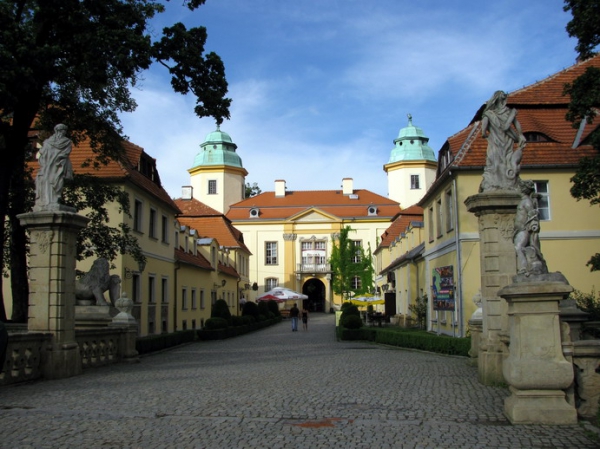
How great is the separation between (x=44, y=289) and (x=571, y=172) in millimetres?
18165

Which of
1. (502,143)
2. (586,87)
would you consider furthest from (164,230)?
(502,143)

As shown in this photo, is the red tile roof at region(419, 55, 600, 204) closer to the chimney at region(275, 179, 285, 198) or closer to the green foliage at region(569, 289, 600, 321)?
the green foliage at region(569, 289, 600, 321)

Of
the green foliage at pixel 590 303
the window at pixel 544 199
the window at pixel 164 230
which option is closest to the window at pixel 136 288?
the window at pixel 164 230

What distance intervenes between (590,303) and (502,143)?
9590mm

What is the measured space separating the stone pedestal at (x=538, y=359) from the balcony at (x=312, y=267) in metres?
60.6

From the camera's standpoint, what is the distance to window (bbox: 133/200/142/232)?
2422 cm

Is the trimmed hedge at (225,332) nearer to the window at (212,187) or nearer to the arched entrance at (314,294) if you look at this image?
the arched entrance at (314,294)

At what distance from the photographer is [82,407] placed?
→ 26.7 ft

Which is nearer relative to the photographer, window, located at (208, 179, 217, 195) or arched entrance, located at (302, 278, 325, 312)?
arched entrance, located at (302, 278, 325, 312)

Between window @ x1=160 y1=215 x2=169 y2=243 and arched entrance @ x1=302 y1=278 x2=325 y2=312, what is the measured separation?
135 ft

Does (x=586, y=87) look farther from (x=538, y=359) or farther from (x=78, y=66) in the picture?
(x=78, y=66)

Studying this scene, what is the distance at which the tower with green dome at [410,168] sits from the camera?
6869cm

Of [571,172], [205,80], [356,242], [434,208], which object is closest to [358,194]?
[356,242]

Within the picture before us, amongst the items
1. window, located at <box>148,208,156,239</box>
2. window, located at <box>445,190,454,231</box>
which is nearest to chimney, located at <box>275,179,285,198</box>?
window, located at <box>148,208,156,239</box>
